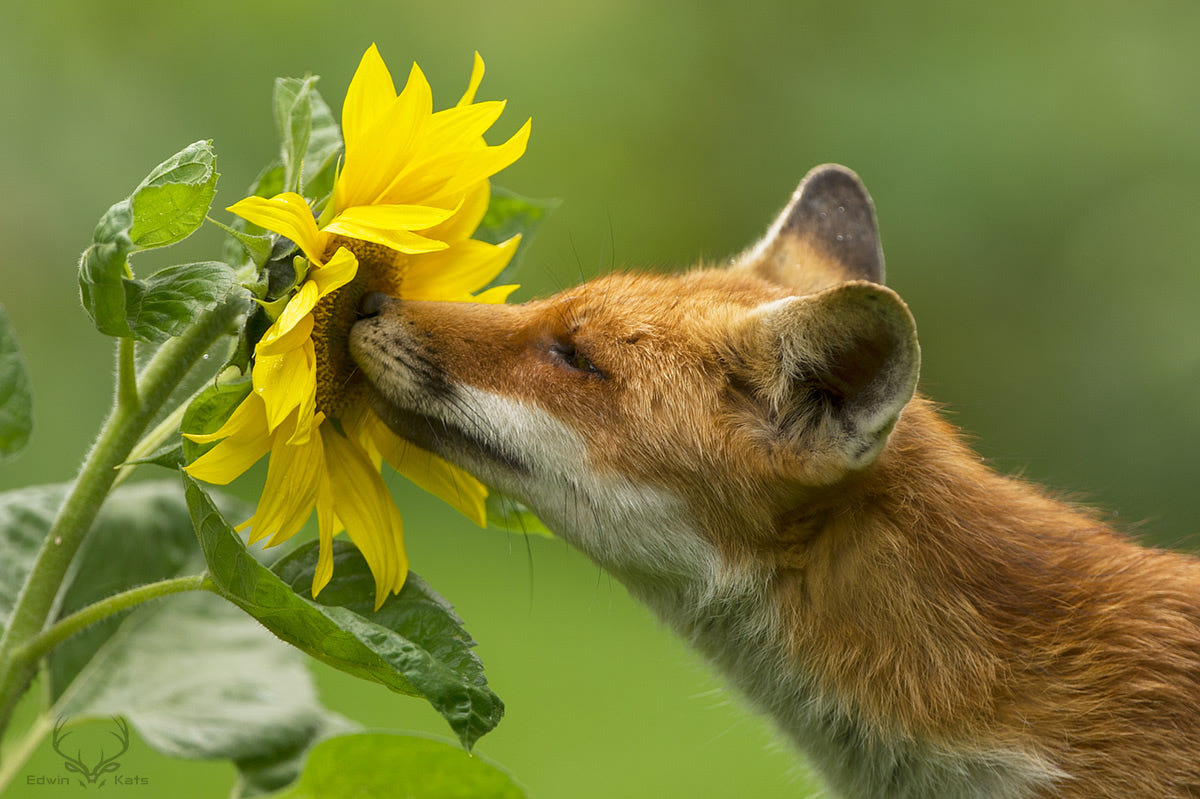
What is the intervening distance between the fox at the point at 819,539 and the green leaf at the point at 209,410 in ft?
1.20

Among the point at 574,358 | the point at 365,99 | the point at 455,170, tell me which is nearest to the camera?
the point at 365,99

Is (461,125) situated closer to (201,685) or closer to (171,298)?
(171,298)

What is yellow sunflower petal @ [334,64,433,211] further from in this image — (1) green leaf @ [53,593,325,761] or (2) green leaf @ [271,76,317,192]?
(1) green leaf @ [53,593,325,761]

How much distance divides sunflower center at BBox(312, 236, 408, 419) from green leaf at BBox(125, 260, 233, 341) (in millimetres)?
302

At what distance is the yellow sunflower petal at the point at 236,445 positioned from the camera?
1739 millimetres

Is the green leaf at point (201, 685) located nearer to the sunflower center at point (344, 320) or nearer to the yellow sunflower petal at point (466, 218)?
the sunflower center at point (344, 320)

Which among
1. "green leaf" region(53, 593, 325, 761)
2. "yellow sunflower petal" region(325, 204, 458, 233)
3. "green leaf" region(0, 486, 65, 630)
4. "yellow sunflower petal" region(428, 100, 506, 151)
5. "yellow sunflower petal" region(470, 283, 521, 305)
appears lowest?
"green leaf" region(53, 593, 325, 761)

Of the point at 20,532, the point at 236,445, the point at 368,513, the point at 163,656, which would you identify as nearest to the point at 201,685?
the point at 163,656

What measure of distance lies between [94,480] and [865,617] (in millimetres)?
1386

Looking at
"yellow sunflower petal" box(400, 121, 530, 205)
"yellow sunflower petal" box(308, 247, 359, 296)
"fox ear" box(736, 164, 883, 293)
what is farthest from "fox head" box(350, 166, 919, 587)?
"fox ear" box(736, 164, 883, 293)

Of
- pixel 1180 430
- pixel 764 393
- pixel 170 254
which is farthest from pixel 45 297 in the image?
pixel 1180 430

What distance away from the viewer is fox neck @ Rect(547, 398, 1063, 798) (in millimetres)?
2277

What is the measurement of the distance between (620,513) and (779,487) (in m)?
0.31

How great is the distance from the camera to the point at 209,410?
5.74 feet
